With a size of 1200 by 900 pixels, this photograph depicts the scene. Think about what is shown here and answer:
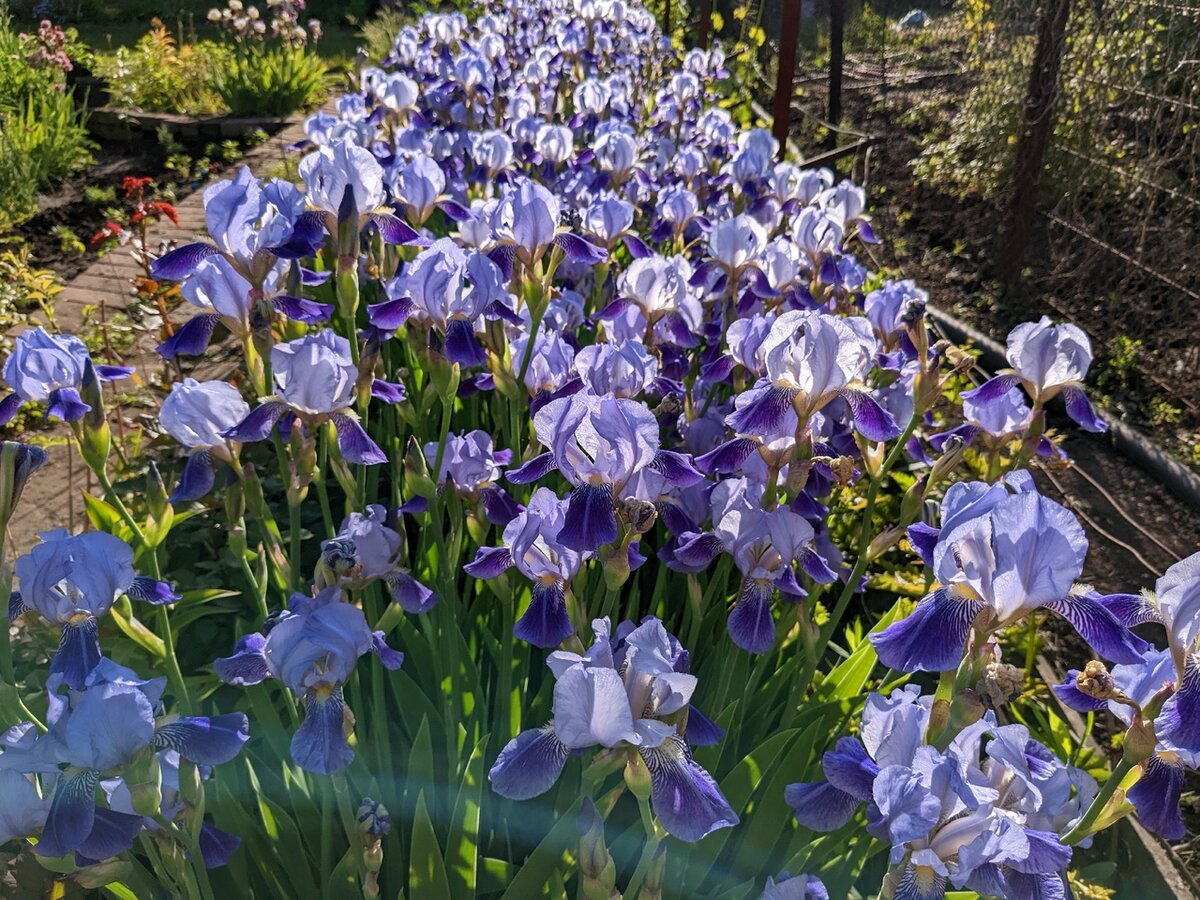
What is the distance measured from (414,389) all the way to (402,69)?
4.20 m

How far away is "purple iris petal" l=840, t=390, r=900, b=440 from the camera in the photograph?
193cm

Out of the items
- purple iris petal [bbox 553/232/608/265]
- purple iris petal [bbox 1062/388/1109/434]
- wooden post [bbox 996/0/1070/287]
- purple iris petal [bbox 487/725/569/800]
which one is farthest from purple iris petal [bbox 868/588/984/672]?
wooden post [bbox 996/0/1070/287]

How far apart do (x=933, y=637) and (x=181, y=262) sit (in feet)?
5.73

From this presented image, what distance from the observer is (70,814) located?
4.10 ft

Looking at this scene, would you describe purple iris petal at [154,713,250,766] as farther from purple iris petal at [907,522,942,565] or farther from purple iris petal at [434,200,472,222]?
purple iris petal at [434,200,472,222]

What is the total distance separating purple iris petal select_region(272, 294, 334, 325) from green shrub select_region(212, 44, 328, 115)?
9512 mm

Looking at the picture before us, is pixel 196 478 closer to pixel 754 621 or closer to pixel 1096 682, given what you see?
pixel 754 621

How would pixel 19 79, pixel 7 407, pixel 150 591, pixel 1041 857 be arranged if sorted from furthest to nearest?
pixel 19 79, pixel 7 407, pixel 150 591, pixel 1041 857

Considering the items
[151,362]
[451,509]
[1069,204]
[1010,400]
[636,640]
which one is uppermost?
[636,640]

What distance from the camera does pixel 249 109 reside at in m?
10.5

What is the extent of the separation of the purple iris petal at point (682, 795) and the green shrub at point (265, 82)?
1074cm

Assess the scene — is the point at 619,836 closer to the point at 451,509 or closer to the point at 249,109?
the point at 451,509

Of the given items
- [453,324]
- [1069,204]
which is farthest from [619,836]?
[1069,204]

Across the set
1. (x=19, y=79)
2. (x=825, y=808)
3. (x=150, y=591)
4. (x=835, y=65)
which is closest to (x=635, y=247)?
(x=150, y=591)
